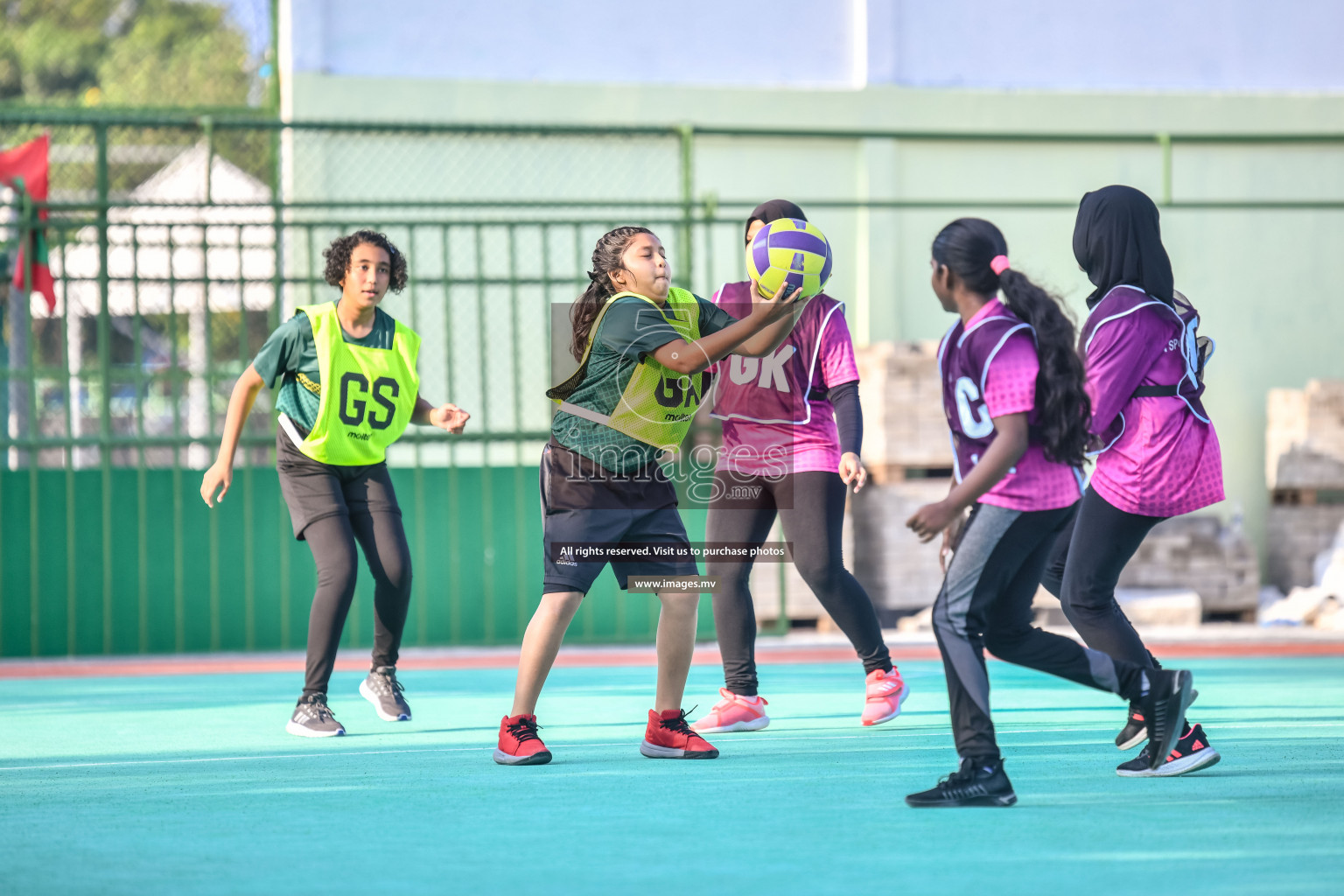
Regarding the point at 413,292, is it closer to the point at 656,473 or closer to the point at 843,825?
the point at 656,473

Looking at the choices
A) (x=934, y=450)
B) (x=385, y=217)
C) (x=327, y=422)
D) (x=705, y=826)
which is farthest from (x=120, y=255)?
(x=705, y=826)

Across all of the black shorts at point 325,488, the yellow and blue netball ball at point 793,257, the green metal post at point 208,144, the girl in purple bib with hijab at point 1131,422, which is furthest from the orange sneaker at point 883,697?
the green metal post at point 208,144

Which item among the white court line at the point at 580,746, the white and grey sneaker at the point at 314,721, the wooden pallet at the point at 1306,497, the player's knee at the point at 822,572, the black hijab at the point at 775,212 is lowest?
the white court line at the point at 580,746

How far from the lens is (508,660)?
30.0ft

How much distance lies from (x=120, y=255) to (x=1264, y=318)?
A: 11.9 metres

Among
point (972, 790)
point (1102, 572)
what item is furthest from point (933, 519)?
point (1102, 572)

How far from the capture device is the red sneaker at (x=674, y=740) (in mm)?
5230

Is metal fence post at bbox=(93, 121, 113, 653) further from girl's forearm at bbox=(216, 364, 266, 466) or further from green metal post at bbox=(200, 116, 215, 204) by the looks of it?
girl's forearm at bbox=(216, 364, 266, 466)

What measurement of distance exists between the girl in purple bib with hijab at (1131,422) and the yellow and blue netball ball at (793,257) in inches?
34.4

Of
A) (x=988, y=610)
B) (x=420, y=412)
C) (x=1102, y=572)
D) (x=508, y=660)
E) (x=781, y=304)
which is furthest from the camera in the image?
(x=508, y=660)

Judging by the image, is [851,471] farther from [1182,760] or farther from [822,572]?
[1182,760]

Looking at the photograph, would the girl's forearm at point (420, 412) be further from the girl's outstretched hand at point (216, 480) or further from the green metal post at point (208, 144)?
the green metal post at point (208, 144)

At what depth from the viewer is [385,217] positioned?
477 inches

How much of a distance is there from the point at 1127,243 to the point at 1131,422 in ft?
1.94
